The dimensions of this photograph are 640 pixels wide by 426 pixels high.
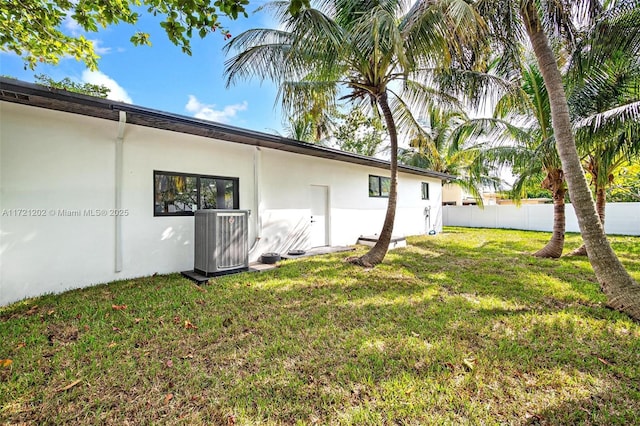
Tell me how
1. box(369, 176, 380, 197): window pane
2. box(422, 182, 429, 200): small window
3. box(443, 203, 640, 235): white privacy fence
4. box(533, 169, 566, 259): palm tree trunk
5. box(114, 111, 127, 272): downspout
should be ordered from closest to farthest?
box(114, 111, 127, 272): downspout → box(533, 169, 566, 259): palm tree trunk → box(369, 176, 380, 197): window pane → box(443, 203, 640, 235): white privacy fence → box(422, 182, 429, 200): small window

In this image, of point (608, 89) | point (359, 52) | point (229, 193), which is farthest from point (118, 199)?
point (608, 89)

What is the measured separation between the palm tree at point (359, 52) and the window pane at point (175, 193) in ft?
8.60

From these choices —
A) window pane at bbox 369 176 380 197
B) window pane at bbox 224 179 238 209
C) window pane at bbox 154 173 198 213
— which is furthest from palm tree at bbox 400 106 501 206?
window pane at bbox 154 173 198 213

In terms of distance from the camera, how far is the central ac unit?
538 centimetres

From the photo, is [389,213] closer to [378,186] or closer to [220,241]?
[220,241]

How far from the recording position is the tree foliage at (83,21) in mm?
3395

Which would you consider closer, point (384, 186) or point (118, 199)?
point (118, 199)

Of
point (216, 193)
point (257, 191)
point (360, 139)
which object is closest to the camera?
point (216, 193)

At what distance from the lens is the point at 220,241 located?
17.9 feet

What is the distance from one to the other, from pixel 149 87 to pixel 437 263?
36.0ft

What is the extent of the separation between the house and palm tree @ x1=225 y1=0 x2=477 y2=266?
4.85 ft

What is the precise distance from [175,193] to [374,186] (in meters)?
7.33

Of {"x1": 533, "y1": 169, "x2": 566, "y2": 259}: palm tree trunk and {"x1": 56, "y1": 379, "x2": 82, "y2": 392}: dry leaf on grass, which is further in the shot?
{"x1": 533, "y1": 169, "x2": 566, "y2": 259}: palm tree trunk

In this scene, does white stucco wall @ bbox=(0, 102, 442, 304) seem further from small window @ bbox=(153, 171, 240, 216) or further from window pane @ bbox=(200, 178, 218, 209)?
window pane @ bbox=(200, 178, 218, 209)
